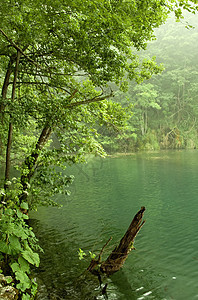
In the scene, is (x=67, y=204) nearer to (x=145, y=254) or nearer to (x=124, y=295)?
(x=145, y=254)

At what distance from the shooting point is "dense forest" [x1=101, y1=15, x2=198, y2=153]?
51469 mm

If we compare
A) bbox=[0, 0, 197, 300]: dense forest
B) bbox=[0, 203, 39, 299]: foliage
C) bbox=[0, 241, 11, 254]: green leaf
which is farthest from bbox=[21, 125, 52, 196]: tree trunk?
bbox=[0, 241, 11, 254]: green leaf

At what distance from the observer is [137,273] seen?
7004 mm

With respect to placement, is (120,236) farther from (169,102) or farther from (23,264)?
(169,102)

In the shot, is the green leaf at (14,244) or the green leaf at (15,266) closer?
the green leaf at (15,266)

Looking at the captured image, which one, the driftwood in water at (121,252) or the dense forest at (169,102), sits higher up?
the dense forest at (169,102)

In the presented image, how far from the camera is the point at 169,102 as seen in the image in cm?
5603

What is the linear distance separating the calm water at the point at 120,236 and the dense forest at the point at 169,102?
33.2 meters

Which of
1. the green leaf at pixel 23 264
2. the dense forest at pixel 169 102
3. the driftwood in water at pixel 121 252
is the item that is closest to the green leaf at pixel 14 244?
the green leaf at pixel 23 264

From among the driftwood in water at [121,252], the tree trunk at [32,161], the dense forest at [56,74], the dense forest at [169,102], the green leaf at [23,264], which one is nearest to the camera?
the green leaf at [23,264]

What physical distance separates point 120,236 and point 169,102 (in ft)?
165

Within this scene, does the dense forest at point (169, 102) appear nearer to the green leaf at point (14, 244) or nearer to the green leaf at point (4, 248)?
the green leaf at point (14, 244)

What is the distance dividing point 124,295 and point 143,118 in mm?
50826

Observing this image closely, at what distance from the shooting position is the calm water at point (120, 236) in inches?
244
